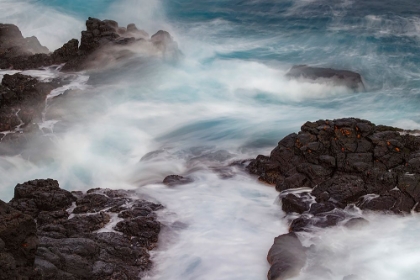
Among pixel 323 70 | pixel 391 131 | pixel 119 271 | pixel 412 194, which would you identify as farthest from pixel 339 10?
pixel 119 271

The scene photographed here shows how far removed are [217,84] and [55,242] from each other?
48.2 feet

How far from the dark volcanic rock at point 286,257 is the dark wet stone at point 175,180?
410 cm

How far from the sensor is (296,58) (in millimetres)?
25609

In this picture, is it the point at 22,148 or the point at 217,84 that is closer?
the point at 22,148

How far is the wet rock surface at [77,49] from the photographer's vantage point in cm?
2181

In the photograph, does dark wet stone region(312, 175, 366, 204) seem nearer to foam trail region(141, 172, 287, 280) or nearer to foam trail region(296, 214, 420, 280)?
foam trail region(296, 214, 420, 280)

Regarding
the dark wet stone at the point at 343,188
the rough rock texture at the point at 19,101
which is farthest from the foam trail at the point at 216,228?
the rough rock texture at the point at 19,101

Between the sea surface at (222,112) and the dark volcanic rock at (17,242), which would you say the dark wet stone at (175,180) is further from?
the dark volcanic rock at (17,242)

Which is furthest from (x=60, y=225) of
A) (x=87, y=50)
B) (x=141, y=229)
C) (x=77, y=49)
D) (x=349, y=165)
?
(x=77, y=49)

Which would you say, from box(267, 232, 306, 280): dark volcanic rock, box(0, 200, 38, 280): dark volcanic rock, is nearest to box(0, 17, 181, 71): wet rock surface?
box(267, 232, 306, 280): dark volcanic rock

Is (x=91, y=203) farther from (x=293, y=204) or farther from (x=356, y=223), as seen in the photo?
(x=356, y=223)

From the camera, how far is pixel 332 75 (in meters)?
21.5

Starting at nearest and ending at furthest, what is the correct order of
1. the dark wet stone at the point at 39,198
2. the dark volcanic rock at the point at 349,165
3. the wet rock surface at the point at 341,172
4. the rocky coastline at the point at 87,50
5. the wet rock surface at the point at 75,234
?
the wet rock surface at the point at 75,234, the dark wet stone at the point at 39,198, the wet rock surface at the point at 341,172, the dark volcanic rock at the point at 349,165, the rocky coastline at the point at 87,50

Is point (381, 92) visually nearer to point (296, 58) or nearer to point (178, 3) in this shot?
point (296, 58)
